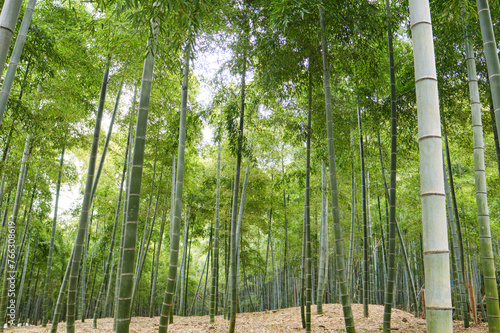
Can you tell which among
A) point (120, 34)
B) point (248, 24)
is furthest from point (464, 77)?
point (120, 34)

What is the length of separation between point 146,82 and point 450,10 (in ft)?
8.87

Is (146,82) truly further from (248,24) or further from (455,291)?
(455,291)

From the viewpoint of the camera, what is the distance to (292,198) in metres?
10.3

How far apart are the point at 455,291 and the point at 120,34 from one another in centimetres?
658

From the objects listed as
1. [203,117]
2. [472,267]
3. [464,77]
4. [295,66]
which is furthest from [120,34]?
[472,267]

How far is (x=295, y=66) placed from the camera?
4469 millimetres

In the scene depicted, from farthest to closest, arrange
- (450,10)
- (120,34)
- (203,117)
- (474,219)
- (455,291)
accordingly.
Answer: (474,219)
(455,291)
(203,117)
(120,34)
(450,10)

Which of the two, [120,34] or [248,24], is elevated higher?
[248,24]

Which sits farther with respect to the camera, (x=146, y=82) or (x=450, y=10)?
(x=450, y=10)

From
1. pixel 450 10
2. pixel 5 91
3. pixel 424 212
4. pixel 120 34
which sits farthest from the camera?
pixel 120 34

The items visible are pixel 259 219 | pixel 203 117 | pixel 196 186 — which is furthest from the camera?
pixel 259 219

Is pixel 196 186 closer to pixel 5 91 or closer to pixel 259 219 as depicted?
pixel 259 219

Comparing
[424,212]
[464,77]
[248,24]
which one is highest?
[248,24]

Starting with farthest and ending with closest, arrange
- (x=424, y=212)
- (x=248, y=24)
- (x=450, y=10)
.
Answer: (x=248, y=24) → (x=450, y=10) → (x=424, y=212)
